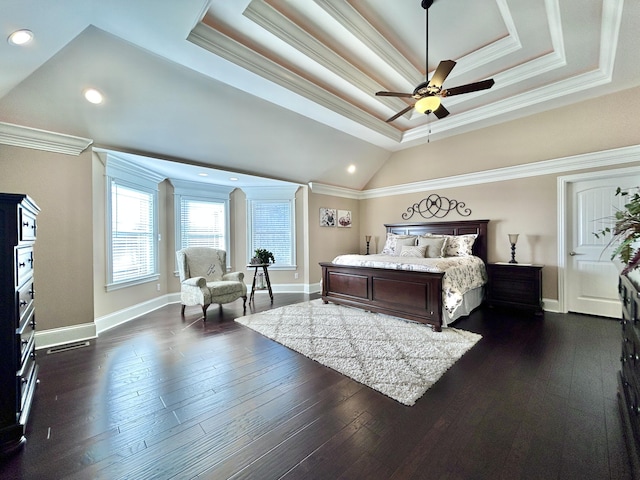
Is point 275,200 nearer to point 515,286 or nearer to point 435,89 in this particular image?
point 435,89

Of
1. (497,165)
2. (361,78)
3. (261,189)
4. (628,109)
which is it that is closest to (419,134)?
(497,165)

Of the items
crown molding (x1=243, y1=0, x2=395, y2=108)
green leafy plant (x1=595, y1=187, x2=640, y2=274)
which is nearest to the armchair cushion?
crown molding (x1=243, y1=0, x2=395, y2=108)

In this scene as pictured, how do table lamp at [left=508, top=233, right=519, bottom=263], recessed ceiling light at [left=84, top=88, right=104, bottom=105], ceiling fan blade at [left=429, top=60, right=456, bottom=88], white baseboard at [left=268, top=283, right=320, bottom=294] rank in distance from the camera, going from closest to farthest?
ceiling fan blade at [left=429, top=60, right=456, bottom=88], recessed ceiling light at [left=84, top=88, right=104, bottom=105], table lamp at [left=508, top=233, right=519, bottom=263], white baseboard at [left=268, top=283, right=320, bottom=294]

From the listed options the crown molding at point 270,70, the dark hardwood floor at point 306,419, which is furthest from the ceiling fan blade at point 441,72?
the dark hardwood floor at point 306,419

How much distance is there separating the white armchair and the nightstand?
13.9 ft

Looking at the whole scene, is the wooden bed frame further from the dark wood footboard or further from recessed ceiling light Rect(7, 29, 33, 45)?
recessed ceiling light Rect(7, 29, 33, 45)

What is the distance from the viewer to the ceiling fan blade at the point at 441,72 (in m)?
2.50

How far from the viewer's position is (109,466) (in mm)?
1422

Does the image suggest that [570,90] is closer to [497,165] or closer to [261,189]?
[497,165]

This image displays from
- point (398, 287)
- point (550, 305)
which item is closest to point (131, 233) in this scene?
point (398, 287)

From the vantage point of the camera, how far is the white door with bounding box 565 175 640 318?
149 inches

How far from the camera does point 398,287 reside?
379 centimetres

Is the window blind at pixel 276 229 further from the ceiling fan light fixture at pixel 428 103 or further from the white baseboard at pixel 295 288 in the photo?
the ceiling fan light fixture at pixel 428 103

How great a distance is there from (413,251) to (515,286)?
1.64 m
